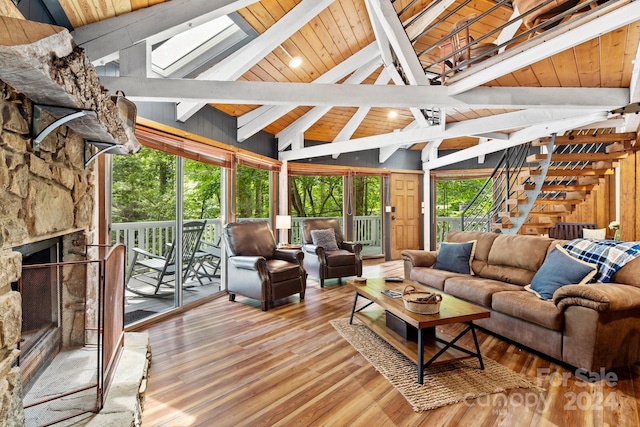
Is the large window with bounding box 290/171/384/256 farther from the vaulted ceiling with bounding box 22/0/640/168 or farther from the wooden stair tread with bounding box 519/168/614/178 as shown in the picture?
the wooden stair tread with bounding box 519/168/614/178

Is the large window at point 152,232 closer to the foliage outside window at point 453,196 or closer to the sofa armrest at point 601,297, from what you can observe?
the sofa armrest at point 601,297

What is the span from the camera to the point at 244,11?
300 centimetres

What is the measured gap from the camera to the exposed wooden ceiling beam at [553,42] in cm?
199

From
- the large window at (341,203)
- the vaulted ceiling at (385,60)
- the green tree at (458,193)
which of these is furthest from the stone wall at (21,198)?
the green tree at (458,193)

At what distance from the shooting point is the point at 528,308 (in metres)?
2.67

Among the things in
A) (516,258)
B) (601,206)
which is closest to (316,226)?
(516,258)

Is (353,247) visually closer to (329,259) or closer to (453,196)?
(329,259)

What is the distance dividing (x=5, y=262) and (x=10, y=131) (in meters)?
0.53

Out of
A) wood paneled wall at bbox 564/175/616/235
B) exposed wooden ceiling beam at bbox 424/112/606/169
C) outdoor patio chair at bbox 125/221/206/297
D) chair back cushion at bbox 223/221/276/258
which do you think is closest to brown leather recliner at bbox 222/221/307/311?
chair back cushion at bbox 223/221/276/258

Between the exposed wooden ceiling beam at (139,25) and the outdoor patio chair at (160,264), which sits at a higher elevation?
the exposed wooden ceiling beam at (139,25)

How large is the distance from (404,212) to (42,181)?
22.3 ft

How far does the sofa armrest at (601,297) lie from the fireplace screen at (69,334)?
2938 millimetres

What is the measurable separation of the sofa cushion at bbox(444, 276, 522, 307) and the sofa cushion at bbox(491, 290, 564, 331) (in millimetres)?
98

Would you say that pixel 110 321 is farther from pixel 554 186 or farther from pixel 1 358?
pixel 554 186
